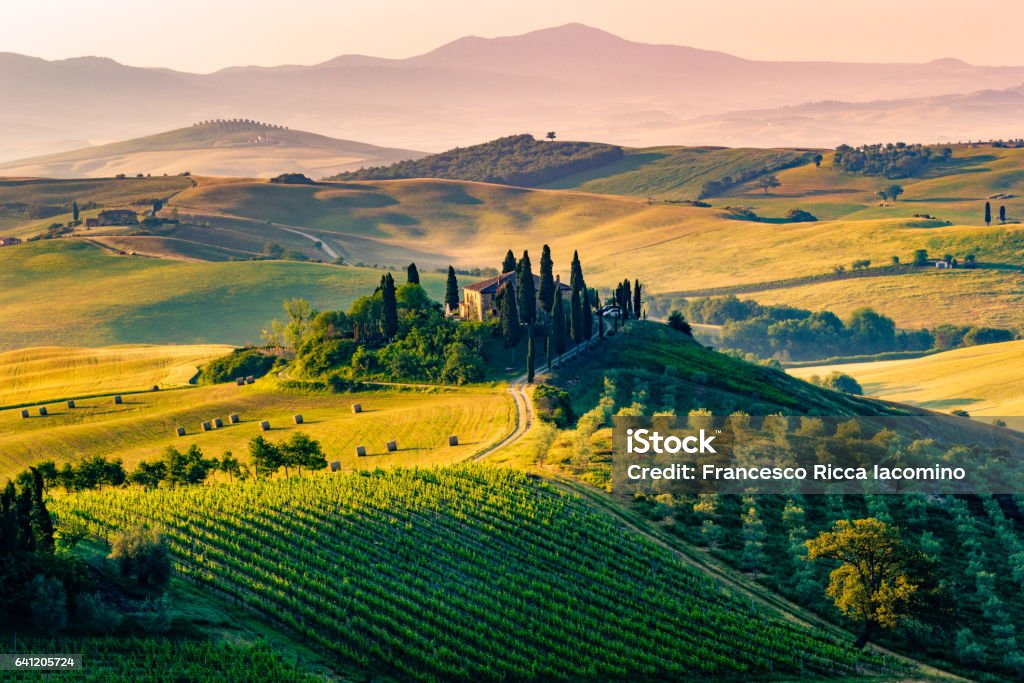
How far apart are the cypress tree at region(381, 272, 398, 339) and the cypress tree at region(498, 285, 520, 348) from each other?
1247 centimetres

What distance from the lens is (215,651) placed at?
47000mm

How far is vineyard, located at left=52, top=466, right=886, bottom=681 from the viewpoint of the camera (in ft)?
172

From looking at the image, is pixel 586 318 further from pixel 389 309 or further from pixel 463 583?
pixel 463 583

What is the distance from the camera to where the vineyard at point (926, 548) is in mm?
62906

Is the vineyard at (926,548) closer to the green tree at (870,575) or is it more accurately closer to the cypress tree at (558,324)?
the green tree at (870,575)

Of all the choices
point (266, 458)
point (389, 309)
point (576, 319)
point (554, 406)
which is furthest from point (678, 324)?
point (266, 458)

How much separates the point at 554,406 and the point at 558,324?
20.7 metres

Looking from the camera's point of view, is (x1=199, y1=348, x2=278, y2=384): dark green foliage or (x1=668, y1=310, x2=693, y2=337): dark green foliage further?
(x1=668, y1=310, x2=693, y2=337): dark green foliage

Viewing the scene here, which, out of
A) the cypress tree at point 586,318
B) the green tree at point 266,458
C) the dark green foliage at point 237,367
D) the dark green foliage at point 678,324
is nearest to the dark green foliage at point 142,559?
the green tree at point 266,458

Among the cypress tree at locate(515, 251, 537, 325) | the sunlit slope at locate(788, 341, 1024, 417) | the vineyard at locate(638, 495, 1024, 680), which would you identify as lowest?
the sunlit slope at locate(788, 341, 1024, 417)

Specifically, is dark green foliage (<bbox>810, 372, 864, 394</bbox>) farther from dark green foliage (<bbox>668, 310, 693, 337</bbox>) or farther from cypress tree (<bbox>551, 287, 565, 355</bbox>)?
cypress tree (<bbox>551, 287, 565, 355</bbox>)

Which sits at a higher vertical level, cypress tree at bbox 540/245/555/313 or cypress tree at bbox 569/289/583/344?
cypress tree at bbox 540/245/555/313

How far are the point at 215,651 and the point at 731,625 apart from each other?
89.4 ft

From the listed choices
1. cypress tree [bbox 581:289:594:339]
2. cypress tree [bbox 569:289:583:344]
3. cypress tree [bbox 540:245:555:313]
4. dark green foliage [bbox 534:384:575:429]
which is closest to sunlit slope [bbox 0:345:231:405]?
cypress tree [bbox 540:245:555:313]
